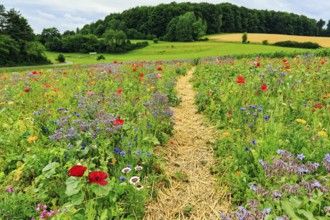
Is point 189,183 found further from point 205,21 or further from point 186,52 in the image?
point 205,21

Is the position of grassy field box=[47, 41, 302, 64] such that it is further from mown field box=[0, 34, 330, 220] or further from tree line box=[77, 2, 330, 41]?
mown field box=[0, 34, 330, 220]

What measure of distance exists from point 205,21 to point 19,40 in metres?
70.2

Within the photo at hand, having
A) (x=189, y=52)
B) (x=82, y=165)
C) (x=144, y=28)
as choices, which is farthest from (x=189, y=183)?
(x=144, y=28)

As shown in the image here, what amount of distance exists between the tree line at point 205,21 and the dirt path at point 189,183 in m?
83.9

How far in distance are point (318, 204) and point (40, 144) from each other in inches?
146

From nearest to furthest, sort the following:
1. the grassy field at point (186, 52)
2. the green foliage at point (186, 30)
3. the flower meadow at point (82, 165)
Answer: the flower meadow at point (82, 165) < the grassy field at point (186, 52) < the green foliage at point (186, 30)

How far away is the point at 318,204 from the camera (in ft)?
7.51

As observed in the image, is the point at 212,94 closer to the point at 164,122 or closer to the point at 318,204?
the point at 164,122

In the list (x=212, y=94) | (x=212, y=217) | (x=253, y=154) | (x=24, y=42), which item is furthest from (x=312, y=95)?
(x=24, y=42)

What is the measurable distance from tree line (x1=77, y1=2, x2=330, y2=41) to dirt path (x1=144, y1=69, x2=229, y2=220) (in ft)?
275

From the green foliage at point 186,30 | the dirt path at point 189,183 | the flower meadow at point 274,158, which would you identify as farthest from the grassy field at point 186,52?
the dirt path at point 189,183

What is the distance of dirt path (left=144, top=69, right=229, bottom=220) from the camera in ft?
8.86

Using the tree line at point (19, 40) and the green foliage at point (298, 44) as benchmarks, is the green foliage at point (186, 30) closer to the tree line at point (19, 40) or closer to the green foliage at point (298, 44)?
the green foliage at point (298, 44)

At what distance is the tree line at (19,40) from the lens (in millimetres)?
50125
